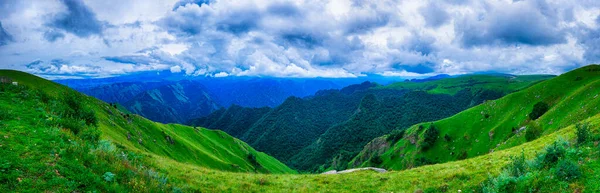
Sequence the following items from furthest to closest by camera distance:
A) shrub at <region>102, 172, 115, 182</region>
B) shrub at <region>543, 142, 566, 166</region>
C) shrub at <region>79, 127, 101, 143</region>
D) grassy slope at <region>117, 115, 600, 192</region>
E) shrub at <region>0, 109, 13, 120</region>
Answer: shrub at <region>79, 127, 101, 143</region>
shrub at <region>0, 109, 13, 120</region>
grassy slope at <region>117, 115, 600, 192</region>
shrub at <region>543, 142, 566, 166</region>
shrub at <region>102, 172, 115, 182</region>

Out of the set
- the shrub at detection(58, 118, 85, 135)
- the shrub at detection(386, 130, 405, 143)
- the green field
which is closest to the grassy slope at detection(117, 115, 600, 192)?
the green field

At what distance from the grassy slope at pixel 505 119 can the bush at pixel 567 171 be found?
68.9 metres

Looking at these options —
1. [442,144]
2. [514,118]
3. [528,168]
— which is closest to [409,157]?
[442,144]

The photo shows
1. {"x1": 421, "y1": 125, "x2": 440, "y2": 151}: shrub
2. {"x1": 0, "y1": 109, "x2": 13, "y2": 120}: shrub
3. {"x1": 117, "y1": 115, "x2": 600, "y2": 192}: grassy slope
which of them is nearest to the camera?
{"x1": 117, "y1": 115, "x2": 600, "y2": 192}: grassy slope

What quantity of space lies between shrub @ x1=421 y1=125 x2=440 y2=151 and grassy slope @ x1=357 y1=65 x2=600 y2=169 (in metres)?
1.87

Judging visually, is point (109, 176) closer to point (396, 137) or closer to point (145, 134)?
point (145, 134)

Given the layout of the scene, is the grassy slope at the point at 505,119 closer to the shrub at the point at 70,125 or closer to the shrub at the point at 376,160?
the shrub at the point at 376,160

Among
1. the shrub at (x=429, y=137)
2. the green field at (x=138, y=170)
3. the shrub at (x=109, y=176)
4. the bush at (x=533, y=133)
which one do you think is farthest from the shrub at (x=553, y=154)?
the shrub at (x=429, y=137)

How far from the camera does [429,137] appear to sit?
13150 cm

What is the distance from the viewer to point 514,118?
99250 millimetres

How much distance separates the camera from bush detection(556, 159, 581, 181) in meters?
11.9

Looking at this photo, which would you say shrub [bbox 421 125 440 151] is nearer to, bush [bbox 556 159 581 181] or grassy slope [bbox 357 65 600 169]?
grassy slope [bbox 357 65 600 169]

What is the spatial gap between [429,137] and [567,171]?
5120 inches

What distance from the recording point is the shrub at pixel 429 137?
130525mm
